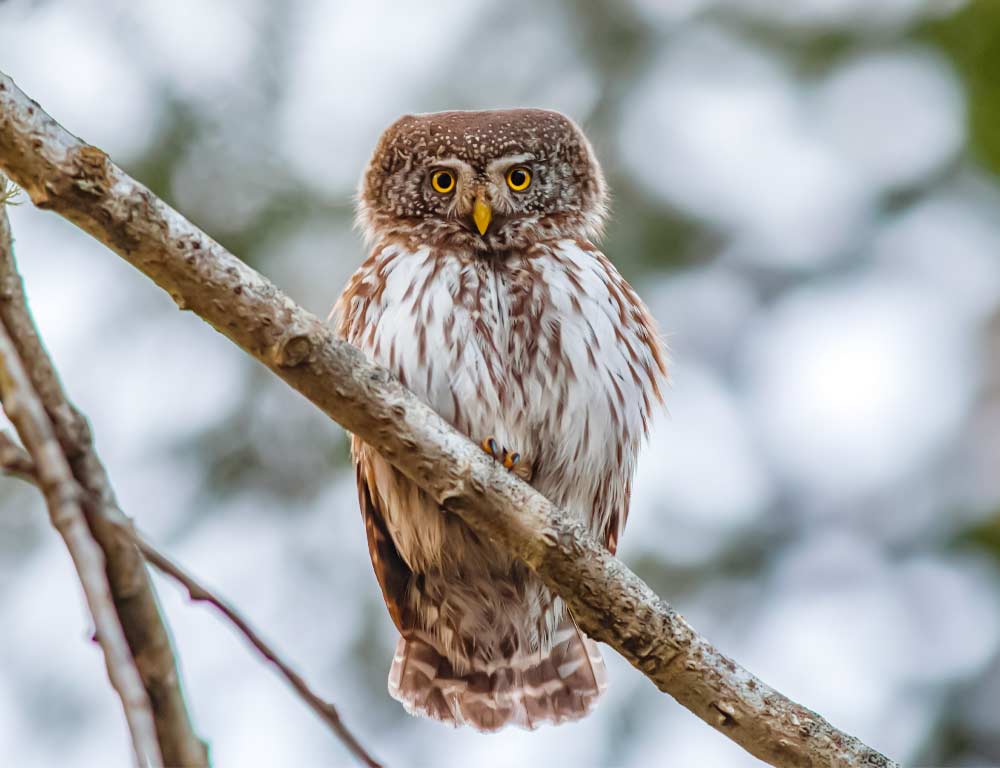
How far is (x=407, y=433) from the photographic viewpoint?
331 centimetres

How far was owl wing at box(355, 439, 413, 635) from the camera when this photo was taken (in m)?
4.58

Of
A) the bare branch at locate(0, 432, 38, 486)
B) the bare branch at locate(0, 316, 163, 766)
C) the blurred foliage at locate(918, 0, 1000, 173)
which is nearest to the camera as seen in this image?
the bare branch at locate(0, 316, 163, 766)

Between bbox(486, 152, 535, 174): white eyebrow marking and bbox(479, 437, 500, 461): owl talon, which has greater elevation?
bbox(486, 152, 535, 174): white eyebrow marking

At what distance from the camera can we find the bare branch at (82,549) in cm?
149

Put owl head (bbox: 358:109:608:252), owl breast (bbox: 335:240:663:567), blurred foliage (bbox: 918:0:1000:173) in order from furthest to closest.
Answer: blurred foliage (bbox: 918:0:1000:173) < owl head (bbox: 358:109:608:252) < owl breast (bbox: 335:240:663:567)

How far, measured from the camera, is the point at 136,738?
1.47m

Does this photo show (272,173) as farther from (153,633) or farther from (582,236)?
(153,633)

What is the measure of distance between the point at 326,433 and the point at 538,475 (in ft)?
12.4

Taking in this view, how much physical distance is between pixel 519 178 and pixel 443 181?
29cm

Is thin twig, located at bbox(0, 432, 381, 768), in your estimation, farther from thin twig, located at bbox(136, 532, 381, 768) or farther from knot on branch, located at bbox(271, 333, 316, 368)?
knot on branch, located at bbox(271, 333, 316, 368)

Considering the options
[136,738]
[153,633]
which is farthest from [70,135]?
[136,738]

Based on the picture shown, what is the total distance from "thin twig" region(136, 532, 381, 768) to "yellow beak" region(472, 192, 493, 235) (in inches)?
110

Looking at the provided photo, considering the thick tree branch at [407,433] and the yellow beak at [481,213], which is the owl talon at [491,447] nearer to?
the thick tree branch at [407,433]

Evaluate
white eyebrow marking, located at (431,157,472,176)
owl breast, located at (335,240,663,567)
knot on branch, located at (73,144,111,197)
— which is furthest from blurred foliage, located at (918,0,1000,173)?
knot on branch, located at (73,144,111,197)
